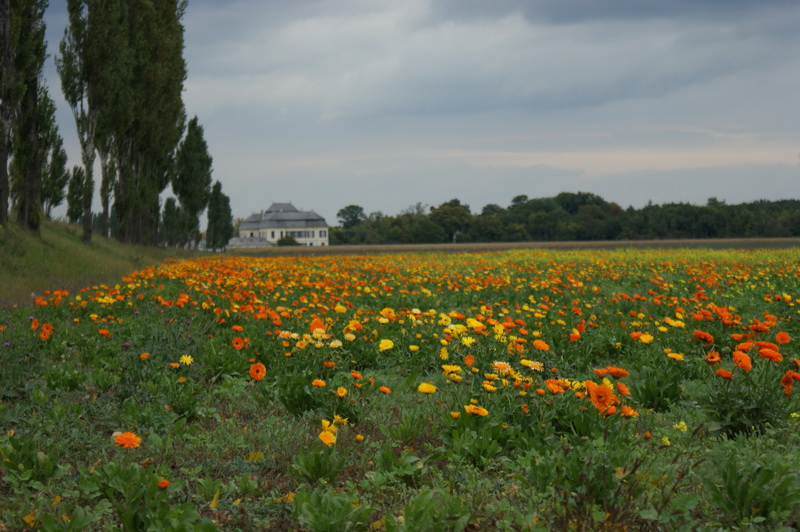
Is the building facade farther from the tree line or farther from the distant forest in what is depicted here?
the tree line

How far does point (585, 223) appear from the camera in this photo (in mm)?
77500

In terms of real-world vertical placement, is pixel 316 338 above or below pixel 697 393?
above

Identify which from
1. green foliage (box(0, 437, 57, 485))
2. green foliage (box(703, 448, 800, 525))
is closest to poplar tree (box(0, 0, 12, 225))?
green foliage (box(0, 437, 57, 485))

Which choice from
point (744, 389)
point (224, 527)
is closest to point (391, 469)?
point (224, 527)

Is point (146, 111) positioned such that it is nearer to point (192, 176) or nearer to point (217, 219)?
point (192, 176)

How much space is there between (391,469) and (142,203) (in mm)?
26960

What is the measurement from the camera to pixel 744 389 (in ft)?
13.5

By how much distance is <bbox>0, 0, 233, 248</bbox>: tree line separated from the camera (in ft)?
57.7

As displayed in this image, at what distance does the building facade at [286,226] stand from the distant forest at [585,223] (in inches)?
319

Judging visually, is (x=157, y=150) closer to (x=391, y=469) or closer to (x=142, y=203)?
(x=142, y=203)

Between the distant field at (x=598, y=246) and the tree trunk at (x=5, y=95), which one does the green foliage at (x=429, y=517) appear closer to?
the tree trunk at (x=5, y=95)

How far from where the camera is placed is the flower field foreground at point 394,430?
9.40 feet

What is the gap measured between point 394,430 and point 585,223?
77731mm

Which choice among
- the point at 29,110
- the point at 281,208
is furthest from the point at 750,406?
the point at 281,208
